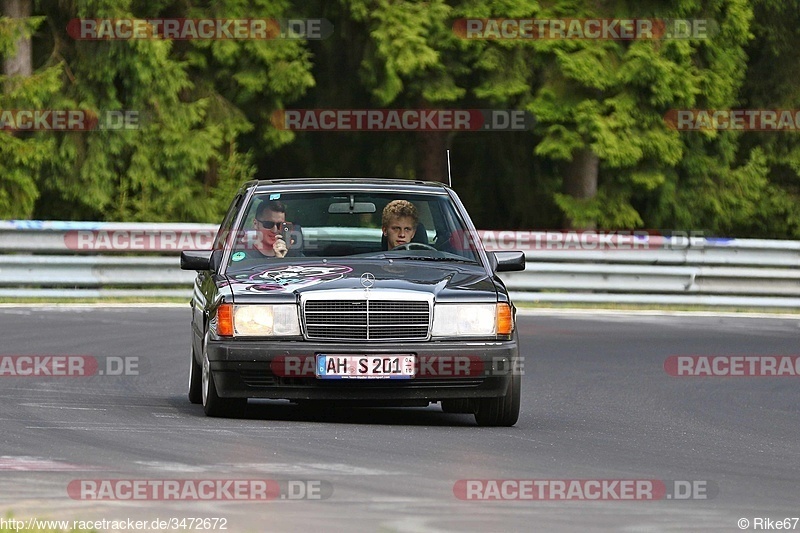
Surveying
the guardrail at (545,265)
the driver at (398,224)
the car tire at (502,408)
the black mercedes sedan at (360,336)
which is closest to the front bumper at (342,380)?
the black mercedes sedan at (360,336)

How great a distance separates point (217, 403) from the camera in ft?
34.4

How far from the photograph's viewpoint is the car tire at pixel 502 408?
10406 mm

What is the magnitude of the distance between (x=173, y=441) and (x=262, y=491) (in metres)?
1.77

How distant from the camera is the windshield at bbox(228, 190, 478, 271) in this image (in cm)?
1117

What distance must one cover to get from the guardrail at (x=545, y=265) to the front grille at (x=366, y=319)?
1187 cm

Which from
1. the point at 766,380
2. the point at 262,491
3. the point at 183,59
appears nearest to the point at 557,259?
the point at 183,59

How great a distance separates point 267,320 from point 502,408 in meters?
1.49

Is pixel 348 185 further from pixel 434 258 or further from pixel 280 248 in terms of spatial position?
pixel 434 258

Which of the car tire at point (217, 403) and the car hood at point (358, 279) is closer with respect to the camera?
the car hood at point (358, 279)

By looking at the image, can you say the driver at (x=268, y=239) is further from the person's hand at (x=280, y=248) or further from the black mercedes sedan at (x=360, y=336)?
the black mercedes sedan at (x=360, y=336)

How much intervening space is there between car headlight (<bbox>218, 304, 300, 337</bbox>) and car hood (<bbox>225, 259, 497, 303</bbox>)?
54mm

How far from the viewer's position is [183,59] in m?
26.2

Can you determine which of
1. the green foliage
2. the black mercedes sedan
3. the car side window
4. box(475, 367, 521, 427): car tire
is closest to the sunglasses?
the car side window

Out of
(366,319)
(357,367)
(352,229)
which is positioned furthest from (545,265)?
(357,367)
